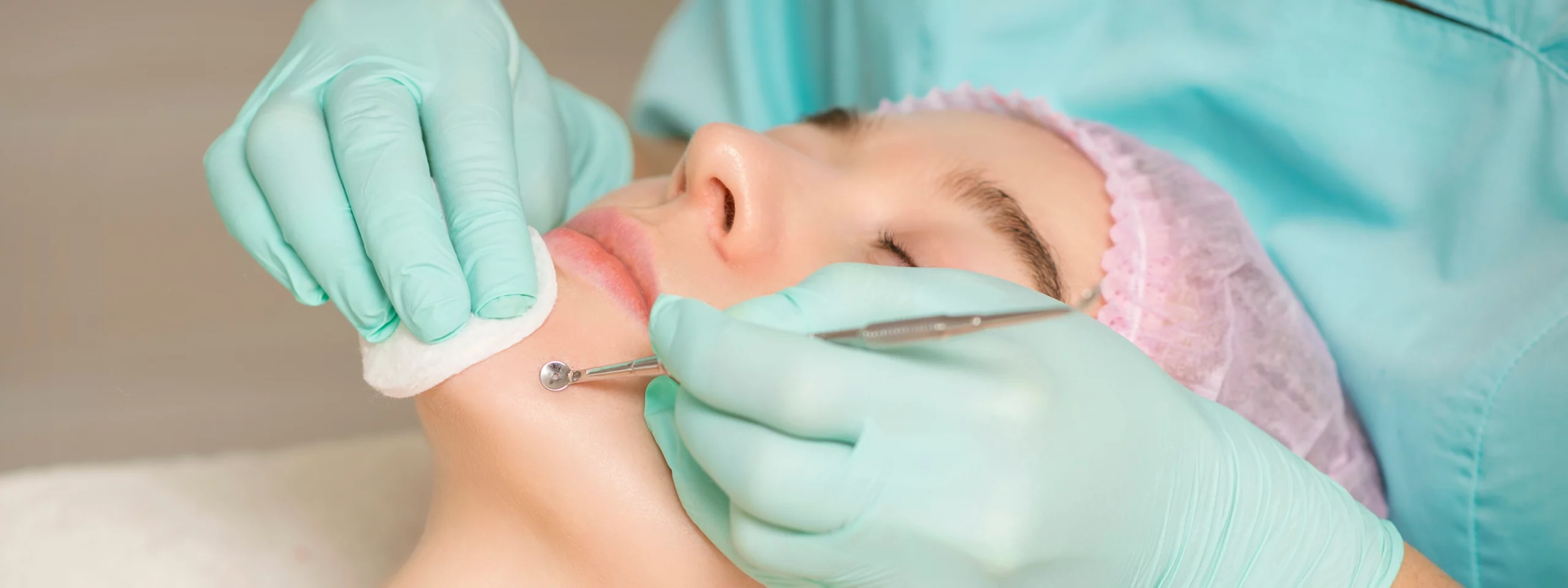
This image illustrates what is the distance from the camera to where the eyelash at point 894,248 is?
99 cm

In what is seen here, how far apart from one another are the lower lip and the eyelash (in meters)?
0.25

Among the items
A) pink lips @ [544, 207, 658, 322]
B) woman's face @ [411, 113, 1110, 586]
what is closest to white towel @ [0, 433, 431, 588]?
woman's face @ [411, 113, 1110, 586]

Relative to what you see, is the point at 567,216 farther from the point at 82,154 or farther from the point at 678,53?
the point at 82,154

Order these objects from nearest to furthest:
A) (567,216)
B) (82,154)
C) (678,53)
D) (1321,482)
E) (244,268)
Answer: (1321,482)
(567,216)
(678,53)
(244,268)
(82,154)

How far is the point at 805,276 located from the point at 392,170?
1.34 ft

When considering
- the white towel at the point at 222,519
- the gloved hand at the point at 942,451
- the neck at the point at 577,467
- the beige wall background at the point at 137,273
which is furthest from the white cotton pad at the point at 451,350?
the beige wall background at the point at 137,273

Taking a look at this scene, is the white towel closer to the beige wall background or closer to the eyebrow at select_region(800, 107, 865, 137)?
the beige wall background

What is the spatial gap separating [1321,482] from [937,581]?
42 cm

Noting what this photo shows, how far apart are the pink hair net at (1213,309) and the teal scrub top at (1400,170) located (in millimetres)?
62

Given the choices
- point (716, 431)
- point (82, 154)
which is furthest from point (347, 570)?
point (82, 154)

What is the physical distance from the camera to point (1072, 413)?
0.77 m

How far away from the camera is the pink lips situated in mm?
895

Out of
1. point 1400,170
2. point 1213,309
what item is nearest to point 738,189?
point 1213,309

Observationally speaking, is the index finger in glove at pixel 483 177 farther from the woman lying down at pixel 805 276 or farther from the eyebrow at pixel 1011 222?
the eyebrow at pixel 1011 222
